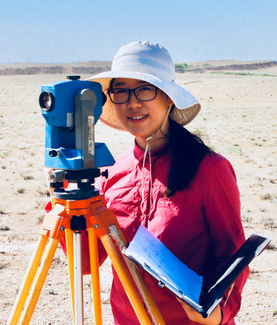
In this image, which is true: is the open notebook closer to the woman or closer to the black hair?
the woman

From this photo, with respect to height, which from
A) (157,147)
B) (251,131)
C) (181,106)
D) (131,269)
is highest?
(181,106)

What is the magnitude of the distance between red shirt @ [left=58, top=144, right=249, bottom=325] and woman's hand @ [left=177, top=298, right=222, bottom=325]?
0.06 m

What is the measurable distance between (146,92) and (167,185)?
424 millimetres

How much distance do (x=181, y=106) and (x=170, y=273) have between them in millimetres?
772

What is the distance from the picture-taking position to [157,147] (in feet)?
6.59

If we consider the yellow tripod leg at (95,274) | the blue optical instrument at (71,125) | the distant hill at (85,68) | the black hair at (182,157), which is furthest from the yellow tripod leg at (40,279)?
the distant hill at (85,68)

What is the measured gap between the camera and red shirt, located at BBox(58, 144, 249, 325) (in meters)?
1.71

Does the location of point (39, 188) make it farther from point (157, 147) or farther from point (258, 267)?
point (157, 147)

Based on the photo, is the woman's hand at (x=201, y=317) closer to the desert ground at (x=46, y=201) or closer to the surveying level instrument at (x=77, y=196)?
the surveying level instrument at (x=77, y=196)

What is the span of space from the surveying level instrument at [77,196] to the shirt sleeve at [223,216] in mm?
332

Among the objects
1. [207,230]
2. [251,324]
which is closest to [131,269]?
[207,230]

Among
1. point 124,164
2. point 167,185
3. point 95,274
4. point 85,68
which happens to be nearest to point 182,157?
point 167,185

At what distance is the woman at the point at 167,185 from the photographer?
173cm

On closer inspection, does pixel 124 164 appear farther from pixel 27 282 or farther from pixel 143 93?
pixel 27 282
